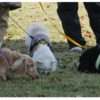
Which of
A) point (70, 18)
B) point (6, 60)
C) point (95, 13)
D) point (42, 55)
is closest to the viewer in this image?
point (6, 60)

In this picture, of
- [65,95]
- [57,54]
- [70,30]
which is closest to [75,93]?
[65,95]

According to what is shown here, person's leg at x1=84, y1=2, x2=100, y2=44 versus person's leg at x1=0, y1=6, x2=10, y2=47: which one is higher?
person's leg at x1=0, y1=6, x2=10, y2=47

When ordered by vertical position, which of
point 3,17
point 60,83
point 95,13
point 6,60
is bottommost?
point 60,83

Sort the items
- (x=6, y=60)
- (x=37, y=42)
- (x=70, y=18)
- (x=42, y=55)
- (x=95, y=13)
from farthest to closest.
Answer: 1. (x=70, y=18)
2. (x=95, y=13)
3. (x=37, y=42)
4. (x=42, y=55)
5. (x=6, y=60)

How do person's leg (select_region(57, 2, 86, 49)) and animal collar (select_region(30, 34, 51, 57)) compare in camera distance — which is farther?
person's leg (select_region(57, 2, 86, 49))

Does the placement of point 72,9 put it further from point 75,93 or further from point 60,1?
point 75,93

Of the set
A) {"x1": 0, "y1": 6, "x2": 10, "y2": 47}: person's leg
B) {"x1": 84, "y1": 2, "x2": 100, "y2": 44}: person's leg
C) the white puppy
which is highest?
{"x1": 0, "y1": 6, "x2": 10, "y2": 47}: person's leg

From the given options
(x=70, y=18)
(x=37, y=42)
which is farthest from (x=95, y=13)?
(x=37, y=42)

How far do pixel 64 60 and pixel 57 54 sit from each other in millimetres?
543

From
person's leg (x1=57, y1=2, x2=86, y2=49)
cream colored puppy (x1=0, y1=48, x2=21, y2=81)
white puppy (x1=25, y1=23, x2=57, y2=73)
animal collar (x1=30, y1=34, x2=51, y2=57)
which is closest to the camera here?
cream colored puppy (x1=0, y1=48, x2=21, y2=81)

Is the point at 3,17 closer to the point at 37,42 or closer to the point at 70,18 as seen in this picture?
the point at 37,42

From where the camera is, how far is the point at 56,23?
8312 millimetres

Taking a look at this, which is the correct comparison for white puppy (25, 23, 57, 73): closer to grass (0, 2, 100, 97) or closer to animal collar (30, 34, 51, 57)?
animal collar (30, 34, 51, 57)

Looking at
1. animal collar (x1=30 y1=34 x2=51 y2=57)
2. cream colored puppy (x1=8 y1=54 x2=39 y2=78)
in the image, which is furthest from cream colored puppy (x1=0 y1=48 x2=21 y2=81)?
animal collar (x1=30 y1=34 x2=51 y2=57)
